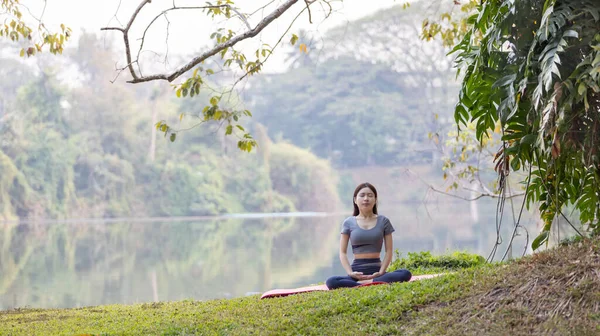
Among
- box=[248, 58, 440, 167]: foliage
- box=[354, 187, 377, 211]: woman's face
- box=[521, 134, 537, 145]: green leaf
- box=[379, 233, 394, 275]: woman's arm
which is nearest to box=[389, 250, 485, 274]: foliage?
box=[379, 233, 394, 275]: woman's arm

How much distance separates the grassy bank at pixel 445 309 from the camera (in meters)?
3.54

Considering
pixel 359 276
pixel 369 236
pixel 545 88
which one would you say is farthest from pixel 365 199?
pixel 545 88

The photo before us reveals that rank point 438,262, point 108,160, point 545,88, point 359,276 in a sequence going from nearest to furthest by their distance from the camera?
point 545,88
point 359,276
point 438,262
point 108,160

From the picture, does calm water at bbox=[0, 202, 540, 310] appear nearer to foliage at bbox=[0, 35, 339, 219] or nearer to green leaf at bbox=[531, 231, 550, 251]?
foliage at bbox=[0, 35, 339, 219]

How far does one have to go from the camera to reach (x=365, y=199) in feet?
18.6

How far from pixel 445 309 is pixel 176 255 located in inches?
709

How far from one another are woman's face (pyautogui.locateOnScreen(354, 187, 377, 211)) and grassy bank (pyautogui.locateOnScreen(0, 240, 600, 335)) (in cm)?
99

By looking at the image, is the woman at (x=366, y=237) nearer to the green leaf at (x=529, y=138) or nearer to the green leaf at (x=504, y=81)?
the green leaf at (x=529, y=138)

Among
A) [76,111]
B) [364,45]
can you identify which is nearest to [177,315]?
[76,111]

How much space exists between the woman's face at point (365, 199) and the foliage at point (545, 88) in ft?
3.82

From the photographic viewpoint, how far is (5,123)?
87.8ft

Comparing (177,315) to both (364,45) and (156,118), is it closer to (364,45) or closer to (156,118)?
(156,118)

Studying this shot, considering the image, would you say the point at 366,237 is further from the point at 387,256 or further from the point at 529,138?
the point at 529,138

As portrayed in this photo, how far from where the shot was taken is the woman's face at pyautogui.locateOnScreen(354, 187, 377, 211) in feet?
18.6
